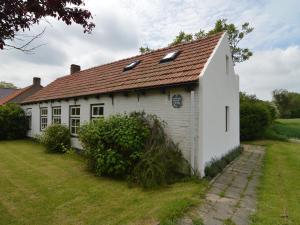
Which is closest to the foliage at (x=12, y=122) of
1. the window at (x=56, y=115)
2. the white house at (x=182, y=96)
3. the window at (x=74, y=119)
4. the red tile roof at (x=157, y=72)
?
the window at (x=56, y=115)

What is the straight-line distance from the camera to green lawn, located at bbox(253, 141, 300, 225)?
4966mm

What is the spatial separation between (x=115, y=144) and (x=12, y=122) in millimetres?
15648

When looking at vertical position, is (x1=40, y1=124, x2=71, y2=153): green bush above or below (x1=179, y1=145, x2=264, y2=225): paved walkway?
above

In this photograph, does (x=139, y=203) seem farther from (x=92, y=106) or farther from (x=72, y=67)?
(x=72, y=67)

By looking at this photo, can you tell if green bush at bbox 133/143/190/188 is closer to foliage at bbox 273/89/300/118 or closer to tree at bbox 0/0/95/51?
tree at bbox 0/0/95/51

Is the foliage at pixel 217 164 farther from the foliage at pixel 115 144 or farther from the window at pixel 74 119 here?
the window at pixel 74 119

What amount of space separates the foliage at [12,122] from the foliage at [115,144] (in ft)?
46.5

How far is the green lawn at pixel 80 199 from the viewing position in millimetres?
5066

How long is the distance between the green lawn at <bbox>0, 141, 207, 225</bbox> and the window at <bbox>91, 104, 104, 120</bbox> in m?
3.38

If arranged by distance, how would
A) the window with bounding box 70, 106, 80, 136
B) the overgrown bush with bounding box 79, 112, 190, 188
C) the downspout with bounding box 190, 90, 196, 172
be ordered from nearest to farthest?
the overgrown bush with bounding box 79, 112, 190, 188
the downspout with bounding box 190, 90, 196, 172
the window with bounding box 70, 106, 80, 136

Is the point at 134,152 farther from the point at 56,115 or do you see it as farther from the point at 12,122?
the point at 12,122

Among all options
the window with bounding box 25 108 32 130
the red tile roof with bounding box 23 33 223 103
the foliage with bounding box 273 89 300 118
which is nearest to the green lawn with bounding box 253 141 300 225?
the red tile roof with bounding box 23 33 223 103

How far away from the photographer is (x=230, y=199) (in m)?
5.99

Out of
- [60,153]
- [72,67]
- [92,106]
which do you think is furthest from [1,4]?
[72,67]
